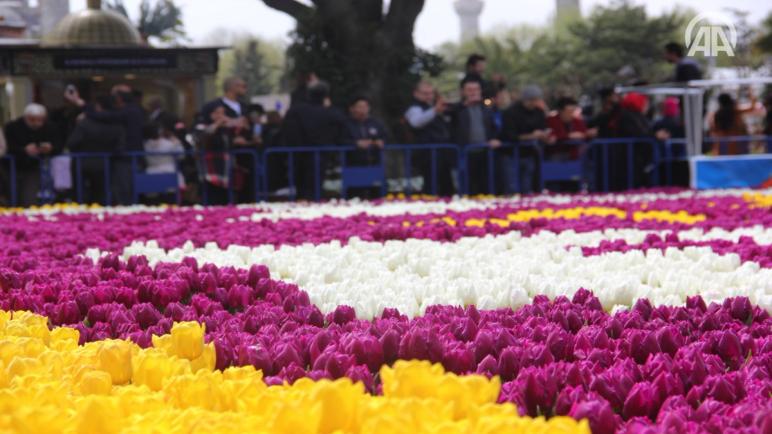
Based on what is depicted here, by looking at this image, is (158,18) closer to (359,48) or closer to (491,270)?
(359,48)

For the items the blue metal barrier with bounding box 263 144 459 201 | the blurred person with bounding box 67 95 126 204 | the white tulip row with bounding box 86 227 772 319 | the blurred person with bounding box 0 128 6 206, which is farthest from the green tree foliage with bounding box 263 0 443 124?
the white tulip row with bounding box 86 227 772 319

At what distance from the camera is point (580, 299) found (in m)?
4.32

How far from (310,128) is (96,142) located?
264 centimetres

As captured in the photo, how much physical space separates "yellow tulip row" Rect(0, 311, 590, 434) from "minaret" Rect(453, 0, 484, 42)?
149818 millimetres

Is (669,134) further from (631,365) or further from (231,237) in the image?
(631,365)

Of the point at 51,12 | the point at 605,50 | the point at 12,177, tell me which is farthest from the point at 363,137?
the point at 605,50

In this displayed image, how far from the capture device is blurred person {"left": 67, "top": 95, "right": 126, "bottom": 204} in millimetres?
14484

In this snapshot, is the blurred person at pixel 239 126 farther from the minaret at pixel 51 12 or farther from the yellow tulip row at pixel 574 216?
the minaret at pixel 51 12

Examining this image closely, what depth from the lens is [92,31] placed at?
25.2 meters

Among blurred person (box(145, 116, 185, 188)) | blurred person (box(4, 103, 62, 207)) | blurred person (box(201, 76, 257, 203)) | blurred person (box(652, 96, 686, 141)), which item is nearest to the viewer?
blurred person (box(4, 103, 62, 207))

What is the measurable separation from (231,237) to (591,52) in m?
60.2

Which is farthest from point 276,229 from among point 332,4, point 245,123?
point 332,4

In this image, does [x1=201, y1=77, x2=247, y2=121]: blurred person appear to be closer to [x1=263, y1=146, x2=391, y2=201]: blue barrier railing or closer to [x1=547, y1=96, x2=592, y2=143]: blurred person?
[x1=263, y1=146, x2=391, y2=201]: blue barrier railing

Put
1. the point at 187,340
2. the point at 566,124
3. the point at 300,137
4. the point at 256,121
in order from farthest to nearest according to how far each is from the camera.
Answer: the point at 566,124
the point at 256,121
the point at 300,137
the point at 187,340
